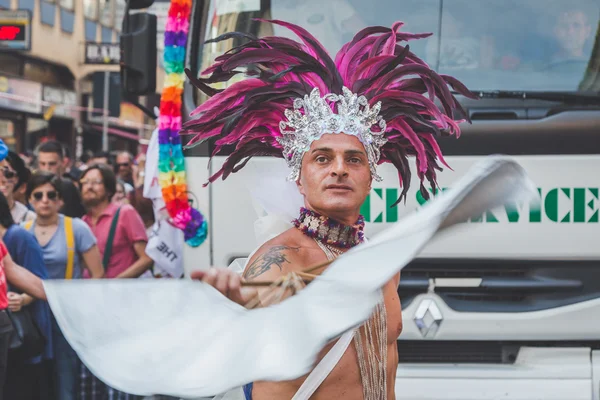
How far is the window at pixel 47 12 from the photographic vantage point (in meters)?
27.3

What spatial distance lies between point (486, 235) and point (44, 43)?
24361mm

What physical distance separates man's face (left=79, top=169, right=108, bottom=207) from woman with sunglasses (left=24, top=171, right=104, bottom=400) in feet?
2.56

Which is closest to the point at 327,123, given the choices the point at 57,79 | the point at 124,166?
the point at 124,166

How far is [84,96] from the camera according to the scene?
31.9m

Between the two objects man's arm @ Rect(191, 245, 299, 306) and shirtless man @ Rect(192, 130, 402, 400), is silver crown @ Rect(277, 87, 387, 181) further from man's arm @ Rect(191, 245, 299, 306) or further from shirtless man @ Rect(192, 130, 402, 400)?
man's arm @ Rect(191, 245, 299, 306)

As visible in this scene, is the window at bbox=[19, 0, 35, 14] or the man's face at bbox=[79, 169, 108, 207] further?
the window at bbox=[19, 0, 35, 14]

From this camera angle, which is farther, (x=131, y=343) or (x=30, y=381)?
(x=30, y=381)

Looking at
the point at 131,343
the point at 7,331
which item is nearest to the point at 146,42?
the point at 7,331

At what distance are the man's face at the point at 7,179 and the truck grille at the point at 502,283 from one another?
2.53 m

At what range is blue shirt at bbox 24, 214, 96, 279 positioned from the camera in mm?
6066

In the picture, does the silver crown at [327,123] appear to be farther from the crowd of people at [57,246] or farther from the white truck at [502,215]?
the crowd of people at [57,246]

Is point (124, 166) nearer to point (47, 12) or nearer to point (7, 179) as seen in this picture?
point (7, 179)

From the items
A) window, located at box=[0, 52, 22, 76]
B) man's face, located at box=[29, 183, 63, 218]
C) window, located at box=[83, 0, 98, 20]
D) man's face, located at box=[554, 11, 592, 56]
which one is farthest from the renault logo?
window, located at box=[83, 0, 98, 20]

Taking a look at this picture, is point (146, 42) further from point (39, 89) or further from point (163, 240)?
point (39, 89)
